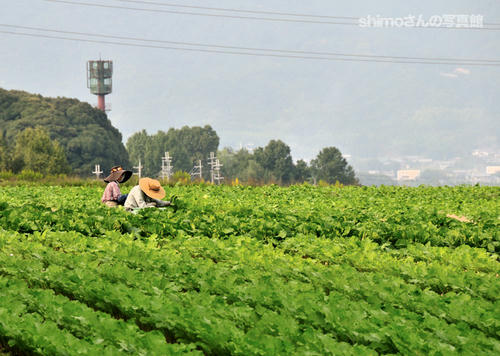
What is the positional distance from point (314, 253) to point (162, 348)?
465cm

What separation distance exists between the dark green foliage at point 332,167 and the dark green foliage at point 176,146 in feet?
59.3

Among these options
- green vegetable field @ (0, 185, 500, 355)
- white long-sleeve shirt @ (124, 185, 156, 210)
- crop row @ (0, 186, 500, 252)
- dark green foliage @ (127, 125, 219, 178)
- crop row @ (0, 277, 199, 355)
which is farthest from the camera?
dark green foliage @ (127, 125, 219, 178)

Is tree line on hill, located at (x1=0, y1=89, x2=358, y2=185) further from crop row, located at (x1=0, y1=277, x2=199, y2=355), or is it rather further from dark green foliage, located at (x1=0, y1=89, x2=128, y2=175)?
crop row, located at (x1=0, y1=277, x2=199, y2=355)

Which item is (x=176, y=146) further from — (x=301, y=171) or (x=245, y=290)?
(x=245, y=290)

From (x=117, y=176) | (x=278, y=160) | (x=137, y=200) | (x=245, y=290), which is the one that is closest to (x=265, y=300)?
(x=245, y=290)

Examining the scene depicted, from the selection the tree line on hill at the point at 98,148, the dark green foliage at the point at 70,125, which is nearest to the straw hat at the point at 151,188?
the tree line on hill at the point at 98,148

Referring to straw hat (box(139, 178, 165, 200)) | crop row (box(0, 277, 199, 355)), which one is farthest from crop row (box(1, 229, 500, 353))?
straw hat (box(139, 178, 165, 200))

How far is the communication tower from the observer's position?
299ft

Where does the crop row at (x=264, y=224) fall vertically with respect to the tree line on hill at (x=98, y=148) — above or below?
below

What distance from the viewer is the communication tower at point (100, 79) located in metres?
91.2

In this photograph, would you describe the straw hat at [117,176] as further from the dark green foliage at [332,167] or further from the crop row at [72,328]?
the dark green foliage at [332,167]

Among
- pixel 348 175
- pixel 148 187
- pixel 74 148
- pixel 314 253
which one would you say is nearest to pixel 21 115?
pixel 74 148

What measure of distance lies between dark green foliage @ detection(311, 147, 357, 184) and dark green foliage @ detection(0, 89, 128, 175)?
29.0 m

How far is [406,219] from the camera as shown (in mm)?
11211
